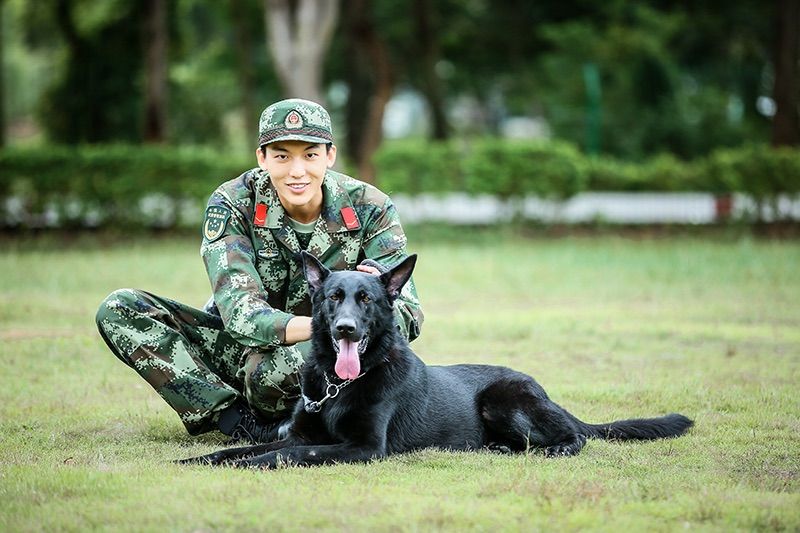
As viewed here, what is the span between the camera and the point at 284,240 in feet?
21.1

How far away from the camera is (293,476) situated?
517 centimetres

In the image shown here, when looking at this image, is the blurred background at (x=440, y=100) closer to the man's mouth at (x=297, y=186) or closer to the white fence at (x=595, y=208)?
the white fence at (x=595, y=208)

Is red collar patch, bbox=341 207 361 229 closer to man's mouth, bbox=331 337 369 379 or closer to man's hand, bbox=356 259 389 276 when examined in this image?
man's hand, bbox=356 259 389 276

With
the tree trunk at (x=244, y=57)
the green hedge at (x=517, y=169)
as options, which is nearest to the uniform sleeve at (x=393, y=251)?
the green hedge at (x=517, y=169)

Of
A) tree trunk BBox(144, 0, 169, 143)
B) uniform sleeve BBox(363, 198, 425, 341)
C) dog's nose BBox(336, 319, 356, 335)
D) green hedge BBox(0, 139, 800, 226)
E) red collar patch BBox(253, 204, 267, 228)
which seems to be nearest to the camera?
dog's nose BBox(336, 319, 356, 335)

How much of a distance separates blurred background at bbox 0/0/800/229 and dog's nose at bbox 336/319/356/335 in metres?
15.8

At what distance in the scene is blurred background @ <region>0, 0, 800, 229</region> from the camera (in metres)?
21.4

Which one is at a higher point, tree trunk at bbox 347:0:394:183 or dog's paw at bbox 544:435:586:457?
tree trunk at bbox 347:0:394:183

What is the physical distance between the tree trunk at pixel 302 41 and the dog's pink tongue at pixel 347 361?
55.8 ft

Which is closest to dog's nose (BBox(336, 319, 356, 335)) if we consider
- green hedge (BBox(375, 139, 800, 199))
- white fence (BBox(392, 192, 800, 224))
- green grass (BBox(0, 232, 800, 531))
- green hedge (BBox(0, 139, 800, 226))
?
green grass (BBox(0, 232, 800, 531))

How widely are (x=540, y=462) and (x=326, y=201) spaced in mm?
1936

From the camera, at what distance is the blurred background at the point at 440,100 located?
21.4 m

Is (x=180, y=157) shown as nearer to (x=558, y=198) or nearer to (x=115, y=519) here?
(x=558, y=198)

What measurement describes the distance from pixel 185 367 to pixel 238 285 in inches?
24.4
